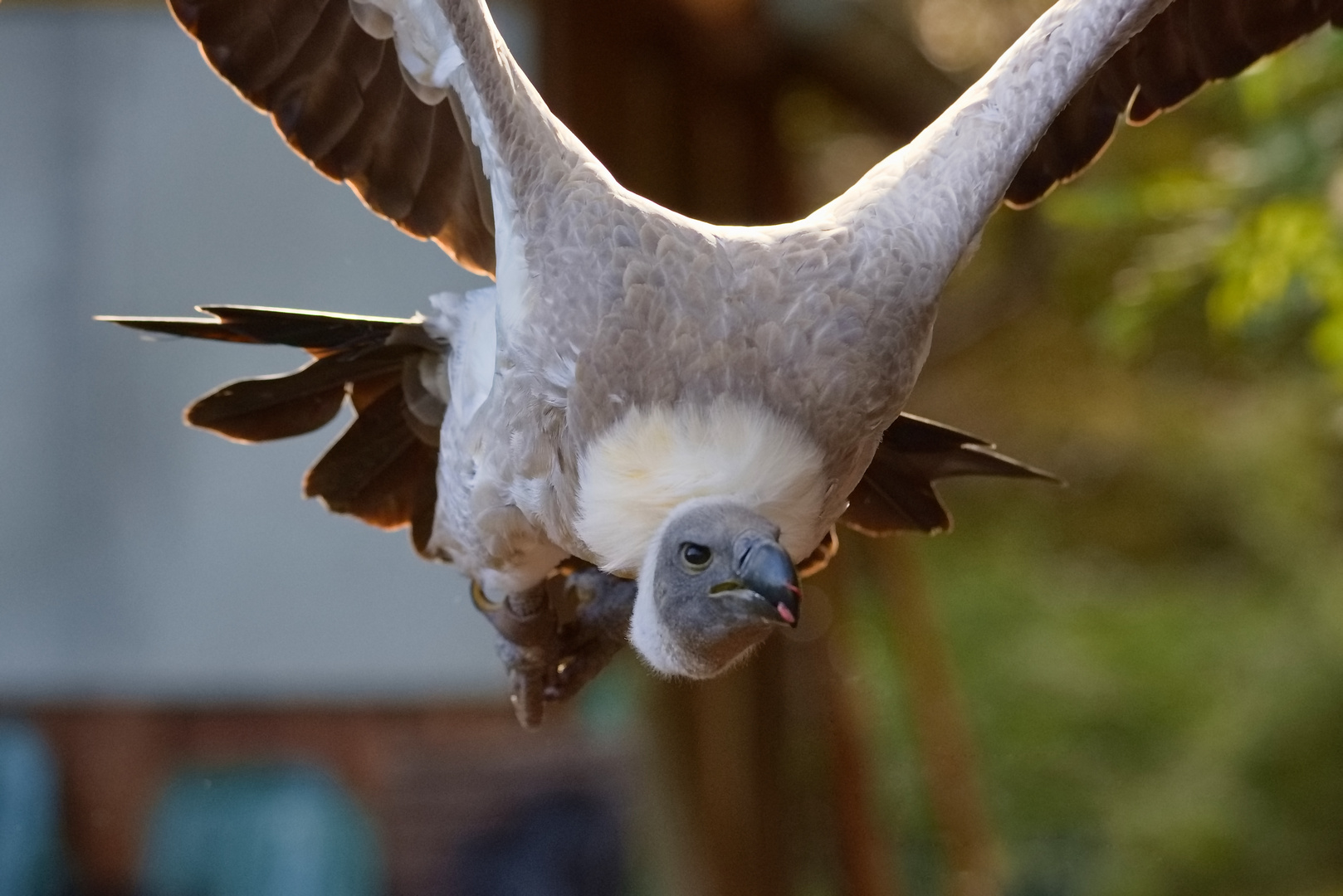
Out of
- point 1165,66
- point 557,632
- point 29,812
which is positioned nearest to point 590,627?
point 557,632

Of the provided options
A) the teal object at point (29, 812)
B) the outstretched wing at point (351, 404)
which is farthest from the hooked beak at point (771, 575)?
the teal object at point (29, 812)

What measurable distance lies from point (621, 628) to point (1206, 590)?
6631 millimetres

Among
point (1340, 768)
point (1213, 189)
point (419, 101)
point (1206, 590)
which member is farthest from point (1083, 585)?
point (419, 101)

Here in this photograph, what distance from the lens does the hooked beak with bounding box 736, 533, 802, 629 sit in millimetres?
1485

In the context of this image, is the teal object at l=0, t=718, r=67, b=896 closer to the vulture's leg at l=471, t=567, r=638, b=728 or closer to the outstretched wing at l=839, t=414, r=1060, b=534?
the vulture's leg at l=471, t=567, r=638, b=728

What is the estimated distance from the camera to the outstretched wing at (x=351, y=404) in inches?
80.5

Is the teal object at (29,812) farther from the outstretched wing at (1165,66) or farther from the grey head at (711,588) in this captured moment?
the outstretched wing at (1165,66)

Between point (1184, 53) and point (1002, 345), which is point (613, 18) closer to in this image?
point (1184, 53)

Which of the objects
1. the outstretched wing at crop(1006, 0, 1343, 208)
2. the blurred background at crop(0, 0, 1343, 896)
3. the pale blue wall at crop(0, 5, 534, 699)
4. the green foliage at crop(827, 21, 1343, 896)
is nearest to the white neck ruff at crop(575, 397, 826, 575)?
the outstretched wing at crop(1006, 0, 1343, 208)

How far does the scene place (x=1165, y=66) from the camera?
7.35 ft

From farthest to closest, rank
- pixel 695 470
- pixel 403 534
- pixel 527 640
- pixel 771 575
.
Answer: pixel 403 534
pixel 527 640
pixel 695 470
pixel 771 575

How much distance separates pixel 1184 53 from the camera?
224 cm

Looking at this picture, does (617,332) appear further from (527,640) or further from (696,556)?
(527,640)

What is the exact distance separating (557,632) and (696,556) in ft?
2.16
